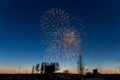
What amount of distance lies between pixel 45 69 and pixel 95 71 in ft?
195

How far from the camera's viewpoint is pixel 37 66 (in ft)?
422

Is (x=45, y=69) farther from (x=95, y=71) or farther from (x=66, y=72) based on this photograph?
(x=95, y=71)

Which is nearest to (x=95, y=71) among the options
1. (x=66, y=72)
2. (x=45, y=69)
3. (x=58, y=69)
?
(x=66, y=72)

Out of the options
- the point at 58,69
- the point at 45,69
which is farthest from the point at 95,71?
the point at 45,69

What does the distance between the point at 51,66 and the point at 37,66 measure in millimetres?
9735

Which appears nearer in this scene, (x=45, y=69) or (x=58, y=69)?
(x=45, y=69)

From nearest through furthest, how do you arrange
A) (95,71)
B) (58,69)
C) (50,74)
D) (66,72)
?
1. (50,74)
2. (58,69)
3. (66,72)
4. (95,71)

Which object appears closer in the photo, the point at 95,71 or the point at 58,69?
the point at 58,69

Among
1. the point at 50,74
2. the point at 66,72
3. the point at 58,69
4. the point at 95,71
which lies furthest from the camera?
the point at 95,71

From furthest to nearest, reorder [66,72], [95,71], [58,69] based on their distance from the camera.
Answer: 1. [95,71]
2. [66,72]
3. [58,69]

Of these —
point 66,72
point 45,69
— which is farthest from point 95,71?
point 45,69

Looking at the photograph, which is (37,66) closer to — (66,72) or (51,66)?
(51,66)

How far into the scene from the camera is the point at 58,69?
141375 mm

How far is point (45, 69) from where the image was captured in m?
130
